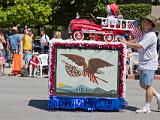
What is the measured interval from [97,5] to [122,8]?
2.17 metres

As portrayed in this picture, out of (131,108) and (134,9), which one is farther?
(134,9)

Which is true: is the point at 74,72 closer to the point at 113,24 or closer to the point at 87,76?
the point at 87,76

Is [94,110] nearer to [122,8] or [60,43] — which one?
[60,43]

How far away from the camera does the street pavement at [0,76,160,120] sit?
9.63 meters

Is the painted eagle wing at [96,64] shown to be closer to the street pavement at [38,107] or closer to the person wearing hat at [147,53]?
the person wearing hat at [147,53]

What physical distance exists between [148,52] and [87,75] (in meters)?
1.27

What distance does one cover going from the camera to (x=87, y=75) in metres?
10.3

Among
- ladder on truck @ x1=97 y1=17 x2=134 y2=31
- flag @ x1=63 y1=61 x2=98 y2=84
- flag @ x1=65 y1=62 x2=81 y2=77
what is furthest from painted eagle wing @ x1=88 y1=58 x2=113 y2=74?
ladder on truck @ x1=97 y1=17 x2=134 y2=31

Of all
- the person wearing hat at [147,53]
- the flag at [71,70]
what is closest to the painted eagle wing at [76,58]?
the flag at [71,70]

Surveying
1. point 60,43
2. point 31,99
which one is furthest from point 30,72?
point 60,43

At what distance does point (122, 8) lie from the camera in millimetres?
35125

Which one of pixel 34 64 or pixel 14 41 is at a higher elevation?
pixel 14 41

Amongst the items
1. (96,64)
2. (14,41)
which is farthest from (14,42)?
(96,64)

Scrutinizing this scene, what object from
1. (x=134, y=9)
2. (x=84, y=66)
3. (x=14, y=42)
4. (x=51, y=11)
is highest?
(x=134, y=9)
